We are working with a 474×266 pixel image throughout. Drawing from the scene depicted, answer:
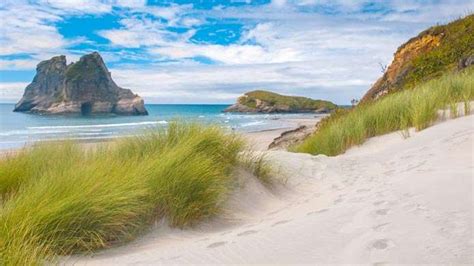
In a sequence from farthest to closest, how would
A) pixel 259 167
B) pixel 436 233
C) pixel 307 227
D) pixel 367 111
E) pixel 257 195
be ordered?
pixel 367 111, pixel 259 167, pixel 257 195, pixel 307 227, pixel 436 233

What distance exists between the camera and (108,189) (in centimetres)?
376

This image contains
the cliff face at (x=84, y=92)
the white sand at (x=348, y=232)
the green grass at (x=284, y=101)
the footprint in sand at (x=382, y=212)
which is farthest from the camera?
the green grass at (x=284, y=101)

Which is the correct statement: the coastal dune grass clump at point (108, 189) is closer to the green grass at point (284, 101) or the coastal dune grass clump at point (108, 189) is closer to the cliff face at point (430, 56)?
the cliff face at point (430, 56)

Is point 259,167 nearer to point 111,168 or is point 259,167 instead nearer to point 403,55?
point 111,168

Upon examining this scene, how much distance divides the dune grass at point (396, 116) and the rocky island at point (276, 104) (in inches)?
3146

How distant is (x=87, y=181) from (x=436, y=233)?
9.53 ft

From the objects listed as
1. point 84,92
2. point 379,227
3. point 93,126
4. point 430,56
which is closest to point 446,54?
point 430,56

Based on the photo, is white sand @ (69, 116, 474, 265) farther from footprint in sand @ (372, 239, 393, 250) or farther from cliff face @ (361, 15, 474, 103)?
cliff face @ (361, 15, 474, 103)

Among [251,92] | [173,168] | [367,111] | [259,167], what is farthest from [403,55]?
[251,92]

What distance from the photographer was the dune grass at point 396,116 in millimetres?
8773

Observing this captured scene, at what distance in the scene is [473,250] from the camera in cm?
256

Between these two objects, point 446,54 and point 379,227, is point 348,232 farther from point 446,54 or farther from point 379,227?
point 446,54

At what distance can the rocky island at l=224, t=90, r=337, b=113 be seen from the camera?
3605 inches

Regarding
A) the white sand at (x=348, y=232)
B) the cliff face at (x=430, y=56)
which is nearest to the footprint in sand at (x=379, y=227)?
the white sand at (x=348, y=232)
